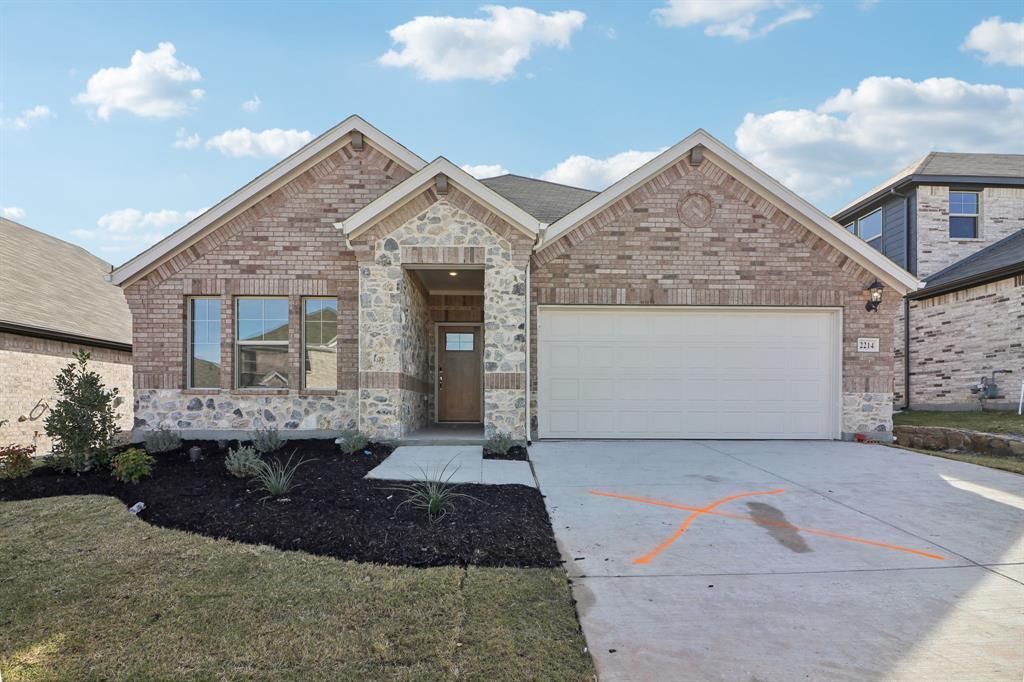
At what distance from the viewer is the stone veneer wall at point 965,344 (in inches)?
535

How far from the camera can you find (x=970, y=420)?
1241cm

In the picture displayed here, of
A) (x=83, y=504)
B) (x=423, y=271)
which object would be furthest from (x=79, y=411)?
(x=423, y=271)

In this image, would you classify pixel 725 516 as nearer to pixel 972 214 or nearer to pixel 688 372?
pixel 688 372

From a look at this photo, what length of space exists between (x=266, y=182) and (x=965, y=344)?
17.3 metres

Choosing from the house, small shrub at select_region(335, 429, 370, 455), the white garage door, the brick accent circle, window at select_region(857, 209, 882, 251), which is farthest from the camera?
window at select_region(857, 209, 882, 251)

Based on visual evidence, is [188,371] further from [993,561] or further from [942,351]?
[942,351]

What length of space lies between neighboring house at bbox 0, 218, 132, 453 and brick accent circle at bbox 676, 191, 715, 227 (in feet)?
41.9

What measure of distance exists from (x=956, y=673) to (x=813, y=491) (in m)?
4.04

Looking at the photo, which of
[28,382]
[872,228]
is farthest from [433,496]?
[872,228]

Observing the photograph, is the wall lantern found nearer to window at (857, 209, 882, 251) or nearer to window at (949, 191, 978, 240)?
window at (949, 191, 978, 240)

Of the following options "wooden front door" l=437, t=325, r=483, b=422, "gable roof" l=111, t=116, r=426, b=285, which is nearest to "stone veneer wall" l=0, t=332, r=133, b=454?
"gable roof" l=111, t=116, r=426, b=285

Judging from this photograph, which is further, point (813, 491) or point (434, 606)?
point (813, 491)

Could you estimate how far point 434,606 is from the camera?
11.6ft

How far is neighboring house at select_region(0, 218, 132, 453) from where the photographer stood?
12.3 m
